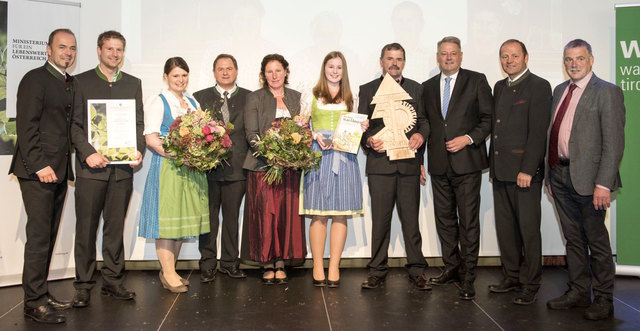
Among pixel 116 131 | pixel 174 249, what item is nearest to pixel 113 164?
pixel 116 131

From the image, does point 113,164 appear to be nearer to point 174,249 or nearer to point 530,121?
point 174,249

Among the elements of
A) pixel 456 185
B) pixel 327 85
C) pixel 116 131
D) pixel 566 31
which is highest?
pixel 566 31

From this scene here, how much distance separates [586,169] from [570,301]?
98cm

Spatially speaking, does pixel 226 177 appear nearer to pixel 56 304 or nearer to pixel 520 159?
pixel 56 304

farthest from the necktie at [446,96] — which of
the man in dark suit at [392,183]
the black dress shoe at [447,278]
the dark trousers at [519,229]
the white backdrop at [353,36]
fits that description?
the black dress shoe at [447,278]

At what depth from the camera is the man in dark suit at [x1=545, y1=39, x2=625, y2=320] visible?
392 centimetres

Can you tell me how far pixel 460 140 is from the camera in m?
4.61

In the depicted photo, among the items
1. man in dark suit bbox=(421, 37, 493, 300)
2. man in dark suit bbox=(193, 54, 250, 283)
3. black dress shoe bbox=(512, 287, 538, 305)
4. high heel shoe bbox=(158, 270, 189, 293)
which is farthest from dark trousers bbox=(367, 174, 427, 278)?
high heel shoe bbox=(158, 270, 189, 293)

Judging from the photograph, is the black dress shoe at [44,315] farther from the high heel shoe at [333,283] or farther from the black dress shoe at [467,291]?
the black dress shoe at [467,291]

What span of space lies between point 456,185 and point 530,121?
0.80m

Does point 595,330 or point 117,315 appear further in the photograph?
point 117,315

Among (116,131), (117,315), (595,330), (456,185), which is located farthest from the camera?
(456,185)

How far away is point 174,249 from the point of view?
4.76 metres

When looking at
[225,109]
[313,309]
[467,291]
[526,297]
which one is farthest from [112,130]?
[526,297]
